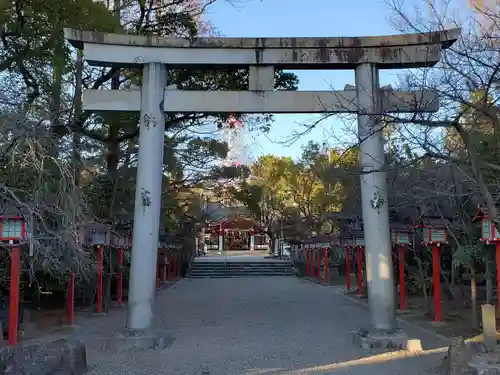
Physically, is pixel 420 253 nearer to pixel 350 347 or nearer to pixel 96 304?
pixel 350 347

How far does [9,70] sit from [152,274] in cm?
621

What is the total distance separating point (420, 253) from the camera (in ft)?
54.7

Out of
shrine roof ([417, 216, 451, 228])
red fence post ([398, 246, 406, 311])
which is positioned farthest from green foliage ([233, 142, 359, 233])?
shrine roof ([417, 216, 451, 228])

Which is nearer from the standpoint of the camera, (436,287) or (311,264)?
(436,287)

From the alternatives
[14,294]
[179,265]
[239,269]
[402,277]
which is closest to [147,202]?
[14,294]

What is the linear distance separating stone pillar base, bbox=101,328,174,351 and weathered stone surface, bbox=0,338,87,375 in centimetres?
142

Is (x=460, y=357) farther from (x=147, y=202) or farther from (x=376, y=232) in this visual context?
(x=147, y=202)

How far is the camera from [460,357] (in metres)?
7.42

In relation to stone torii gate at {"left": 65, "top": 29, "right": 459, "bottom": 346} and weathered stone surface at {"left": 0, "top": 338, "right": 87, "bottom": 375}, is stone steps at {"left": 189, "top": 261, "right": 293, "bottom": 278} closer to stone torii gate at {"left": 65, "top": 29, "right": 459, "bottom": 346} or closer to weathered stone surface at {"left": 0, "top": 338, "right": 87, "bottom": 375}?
stone torii gate at {"left": 65, "top": 29, "right": 459, "bottom": 346}

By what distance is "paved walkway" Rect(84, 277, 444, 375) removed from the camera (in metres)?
8.23

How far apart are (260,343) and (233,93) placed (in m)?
4.80

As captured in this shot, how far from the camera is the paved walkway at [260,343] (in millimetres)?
8227

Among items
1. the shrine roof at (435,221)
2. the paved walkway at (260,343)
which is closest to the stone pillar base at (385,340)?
the paved walkway at (260,343)

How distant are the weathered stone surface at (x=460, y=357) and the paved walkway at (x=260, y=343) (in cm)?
39
